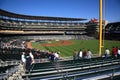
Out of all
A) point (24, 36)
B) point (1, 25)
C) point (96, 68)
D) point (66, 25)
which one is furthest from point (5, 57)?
point (66, 25)

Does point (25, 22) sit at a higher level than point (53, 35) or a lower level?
higher

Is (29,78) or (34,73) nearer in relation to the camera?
(29,78)

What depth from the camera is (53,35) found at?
211 ft

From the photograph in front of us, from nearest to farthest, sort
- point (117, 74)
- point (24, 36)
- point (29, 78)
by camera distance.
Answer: point (29, 78), point (117, 74), point (24, 36)

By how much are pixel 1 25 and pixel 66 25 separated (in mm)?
28523

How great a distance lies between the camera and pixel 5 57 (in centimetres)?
1274

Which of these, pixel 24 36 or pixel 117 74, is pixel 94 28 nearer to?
pixel 24 36

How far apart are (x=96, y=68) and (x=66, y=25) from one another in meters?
68.3

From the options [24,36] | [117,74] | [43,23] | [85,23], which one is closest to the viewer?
[117,74]

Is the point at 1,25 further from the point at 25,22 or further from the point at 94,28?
the point at 94,28

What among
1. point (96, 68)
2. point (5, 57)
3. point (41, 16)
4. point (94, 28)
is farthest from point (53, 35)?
point (96, 68)

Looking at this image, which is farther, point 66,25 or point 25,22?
point 66,25

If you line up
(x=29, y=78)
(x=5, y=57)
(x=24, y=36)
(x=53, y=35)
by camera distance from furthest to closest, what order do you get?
(x=53, y=35) < (x=24, y=36) < (x=5, y=57) < (x=29, y=78)

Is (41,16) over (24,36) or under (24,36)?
over
